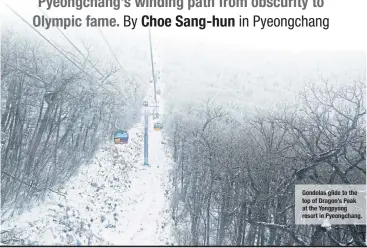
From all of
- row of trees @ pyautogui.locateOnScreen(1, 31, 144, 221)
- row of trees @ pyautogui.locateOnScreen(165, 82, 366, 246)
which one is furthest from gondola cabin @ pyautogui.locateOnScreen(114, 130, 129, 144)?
row of trees @ pyautogui.locateOnScreen(165, 82, 366, 246)

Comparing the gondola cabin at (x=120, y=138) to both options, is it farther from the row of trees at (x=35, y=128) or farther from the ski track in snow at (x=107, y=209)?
the row of trees at (x=35, y=128)

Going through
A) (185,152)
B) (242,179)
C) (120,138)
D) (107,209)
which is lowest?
(107,209)

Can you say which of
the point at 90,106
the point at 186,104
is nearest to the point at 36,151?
the point at 90,106

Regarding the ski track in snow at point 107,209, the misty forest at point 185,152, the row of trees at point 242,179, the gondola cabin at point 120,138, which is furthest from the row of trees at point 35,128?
the row of trees at point 242,179

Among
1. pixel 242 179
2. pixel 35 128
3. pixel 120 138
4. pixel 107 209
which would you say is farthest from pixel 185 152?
Result: pixel 35 128

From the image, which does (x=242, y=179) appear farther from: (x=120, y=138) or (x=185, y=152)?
(x=185, y=152)

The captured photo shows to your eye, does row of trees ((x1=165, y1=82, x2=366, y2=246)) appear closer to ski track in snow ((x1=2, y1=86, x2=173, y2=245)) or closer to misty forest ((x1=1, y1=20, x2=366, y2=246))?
misty forest ((x1=1, y1=20, x2=366, y2=246))
